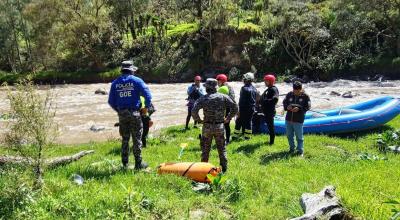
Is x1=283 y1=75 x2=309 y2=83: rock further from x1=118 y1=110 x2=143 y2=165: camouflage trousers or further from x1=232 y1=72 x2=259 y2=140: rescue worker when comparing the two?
x1=118 y1=110 x2=143 y2=165: camouflage trousers

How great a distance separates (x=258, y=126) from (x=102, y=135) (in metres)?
6.90

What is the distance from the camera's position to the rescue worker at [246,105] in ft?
40.4

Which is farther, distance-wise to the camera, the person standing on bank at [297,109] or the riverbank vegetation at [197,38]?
the riverbank vegetation at [197,38]

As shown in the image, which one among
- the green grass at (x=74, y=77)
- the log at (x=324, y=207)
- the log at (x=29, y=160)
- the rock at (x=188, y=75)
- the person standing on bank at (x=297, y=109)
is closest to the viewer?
the log at (x=324, y=207)

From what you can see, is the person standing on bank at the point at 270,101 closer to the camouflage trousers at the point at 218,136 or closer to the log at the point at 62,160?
the camouflage trousers at the point at 218,136

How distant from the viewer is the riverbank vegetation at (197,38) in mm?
34625

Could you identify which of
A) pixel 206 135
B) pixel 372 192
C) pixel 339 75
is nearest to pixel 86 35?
pixel 339 75

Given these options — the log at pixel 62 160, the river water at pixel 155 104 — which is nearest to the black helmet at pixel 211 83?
the log at pixel 62 160

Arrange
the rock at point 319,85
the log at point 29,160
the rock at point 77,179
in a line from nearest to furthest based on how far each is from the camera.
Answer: the log at point 29,160 < the rock at point 77,179 < the rock at point 319,85

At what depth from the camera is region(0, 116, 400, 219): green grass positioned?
5.73 meters

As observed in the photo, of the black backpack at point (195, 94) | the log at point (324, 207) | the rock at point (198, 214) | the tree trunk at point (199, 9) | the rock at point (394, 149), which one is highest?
the tree trunk at point (199, 9)

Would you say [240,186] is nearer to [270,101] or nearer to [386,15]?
[270,101]

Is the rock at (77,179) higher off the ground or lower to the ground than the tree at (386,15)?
lower

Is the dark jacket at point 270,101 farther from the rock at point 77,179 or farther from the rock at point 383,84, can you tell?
the rock at point 383,84
